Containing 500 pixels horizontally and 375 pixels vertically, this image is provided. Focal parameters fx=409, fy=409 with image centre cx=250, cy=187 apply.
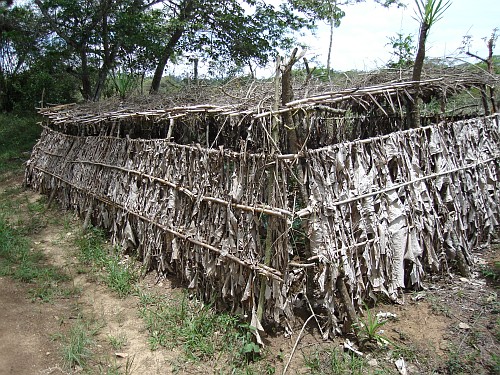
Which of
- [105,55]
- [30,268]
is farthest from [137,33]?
[30,268]

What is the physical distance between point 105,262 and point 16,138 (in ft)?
31.6

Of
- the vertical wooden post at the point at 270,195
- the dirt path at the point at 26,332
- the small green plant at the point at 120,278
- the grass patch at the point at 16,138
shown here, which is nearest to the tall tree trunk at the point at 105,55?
the grass patch at the point at 16,138

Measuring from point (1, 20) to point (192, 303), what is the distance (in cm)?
1273

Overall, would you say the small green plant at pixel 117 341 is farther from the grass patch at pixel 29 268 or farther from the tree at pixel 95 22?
the tree at pixel 95 22

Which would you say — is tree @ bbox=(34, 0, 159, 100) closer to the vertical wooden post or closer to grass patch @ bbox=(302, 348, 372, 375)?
the vertical wooden post

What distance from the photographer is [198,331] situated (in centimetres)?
383

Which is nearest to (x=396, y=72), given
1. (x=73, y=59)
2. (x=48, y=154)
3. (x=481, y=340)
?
(x=481, y=340)

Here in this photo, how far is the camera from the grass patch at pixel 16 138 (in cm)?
1107

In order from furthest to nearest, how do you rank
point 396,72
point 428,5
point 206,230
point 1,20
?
point 1,20 < point 396,72 < point 206,230 < point 428,5

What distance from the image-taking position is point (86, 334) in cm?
398

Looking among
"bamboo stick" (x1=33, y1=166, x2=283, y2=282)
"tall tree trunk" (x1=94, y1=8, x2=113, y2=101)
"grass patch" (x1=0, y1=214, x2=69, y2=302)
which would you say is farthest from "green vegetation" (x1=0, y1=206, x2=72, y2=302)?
"tall tree trunk" (x1=94, y1=8, x2=113, y2=101)

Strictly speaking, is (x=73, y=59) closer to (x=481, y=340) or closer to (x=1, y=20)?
(x=1, y=20)

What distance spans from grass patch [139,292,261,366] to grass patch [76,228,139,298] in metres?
0.64

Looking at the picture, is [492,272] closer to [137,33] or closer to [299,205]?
[299,205]
